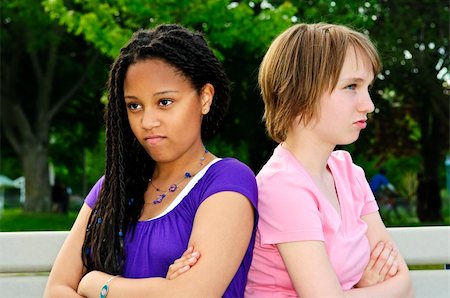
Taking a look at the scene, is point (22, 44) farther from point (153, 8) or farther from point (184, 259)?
point (184, 259)

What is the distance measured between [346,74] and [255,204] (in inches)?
18.4

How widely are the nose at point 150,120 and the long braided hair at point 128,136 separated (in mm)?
157

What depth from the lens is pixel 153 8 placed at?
12.5 m

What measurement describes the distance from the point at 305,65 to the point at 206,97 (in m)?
0.32

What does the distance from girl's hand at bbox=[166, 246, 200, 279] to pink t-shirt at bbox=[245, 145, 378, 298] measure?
231mm

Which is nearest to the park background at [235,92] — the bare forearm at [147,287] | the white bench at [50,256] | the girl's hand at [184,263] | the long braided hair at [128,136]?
the white bench at [50,256]

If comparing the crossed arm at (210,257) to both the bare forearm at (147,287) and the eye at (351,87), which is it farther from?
the eye at (351,87)

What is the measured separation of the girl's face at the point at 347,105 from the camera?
2.29m

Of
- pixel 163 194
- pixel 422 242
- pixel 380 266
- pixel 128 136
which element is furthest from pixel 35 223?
pixel 380 266

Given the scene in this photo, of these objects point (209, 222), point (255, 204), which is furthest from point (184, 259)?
point (255, 204)

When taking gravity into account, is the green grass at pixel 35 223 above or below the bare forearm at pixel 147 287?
below

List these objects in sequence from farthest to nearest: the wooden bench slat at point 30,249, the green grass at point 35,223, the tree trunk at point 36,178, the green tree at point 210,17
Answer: the tree trunk at point 36,178
the green grass at point 35,223
the green tree at point 210,17
the wooden bench slat at point 30,249

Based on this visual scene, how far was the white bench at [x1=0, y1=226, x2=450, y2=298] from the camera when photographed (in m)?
3.11

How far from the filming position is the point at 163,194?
96.3 inches
